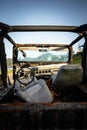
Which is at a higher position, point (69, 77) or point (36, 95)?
point (69, 77)

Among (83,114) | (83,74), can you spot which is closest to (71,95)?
(83,74)

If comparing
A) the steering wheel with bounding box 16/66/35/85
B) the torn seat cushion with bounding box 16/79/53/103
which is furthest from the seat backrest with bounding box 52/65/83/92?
the steering wheel with bounding box 16/66/35/85

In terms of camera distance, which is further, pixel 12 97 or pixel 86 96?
pixel 12 97

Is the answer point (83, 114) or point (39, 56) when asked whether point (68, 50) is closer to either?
point (39, 56)

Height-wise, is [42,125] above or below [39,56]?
below

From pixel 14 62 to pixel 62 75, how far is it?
2819mm

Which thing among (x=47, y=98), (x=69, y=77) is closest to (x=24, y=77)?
(x=69, y=77)

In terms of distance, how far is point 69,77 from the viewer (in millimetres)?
2277

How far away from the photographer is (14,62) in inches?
194

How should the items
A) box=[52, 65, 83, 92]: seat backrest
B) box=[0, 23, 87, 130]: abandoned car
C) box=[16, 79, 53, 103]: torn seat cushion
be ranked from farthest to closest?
1. box=[52, 65, 83, 92]: seat backrest
2. box=[16, 79, 53, 103]: torn seat cushion
3. box=[0, 23, 87, 130]: abandoned car

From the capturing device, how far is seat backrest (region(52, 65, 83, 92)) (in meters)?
2.26

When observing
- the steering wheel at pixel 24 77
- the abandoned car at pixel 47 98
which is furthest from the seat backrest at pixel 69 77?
the steering wheel at pixel 24 77

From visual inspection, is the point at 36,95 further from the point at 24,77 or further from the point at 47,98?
the point at 24,77

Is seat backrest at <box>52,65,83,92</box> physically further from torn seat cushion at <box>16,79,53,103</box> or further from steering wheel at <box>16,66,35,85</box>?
steering wheel at <box>16,66,35,85</box>
